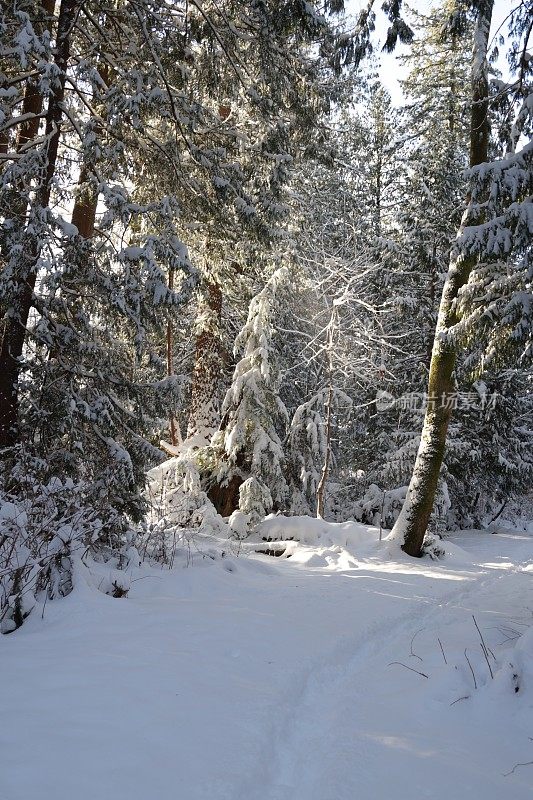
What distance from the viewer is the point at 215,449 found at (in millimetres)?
12008

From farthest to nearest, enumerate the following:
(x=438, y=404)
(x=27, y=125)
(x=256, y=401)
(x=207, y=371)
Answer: (x=207, y=371) < (x=256, y=401) < (x=438, y=404) < (x=27, y=125)

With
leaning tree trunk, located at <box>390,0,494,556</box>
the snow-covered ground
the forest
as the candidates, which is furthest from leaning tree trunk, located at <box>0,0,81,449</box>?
leaning tree trunk, located at <box>390,0,494,556</box>

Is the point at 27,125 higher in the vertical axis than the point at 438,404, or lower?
higher

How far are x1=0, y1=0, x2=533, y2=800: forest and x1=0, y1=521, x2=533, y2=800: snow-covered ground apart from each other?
0.02 meters

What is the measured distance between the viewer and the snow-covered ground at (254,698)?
2.48 meters

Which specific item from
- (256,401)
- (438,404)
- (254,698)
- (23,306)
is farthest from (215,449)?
(254,698)

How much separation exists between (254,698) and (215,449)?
28.8ft

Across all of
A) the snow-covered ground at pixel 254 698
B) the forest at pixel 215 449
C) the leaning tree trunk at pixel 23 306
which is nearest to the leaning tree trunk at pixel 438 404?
the forest at pixel 215 449

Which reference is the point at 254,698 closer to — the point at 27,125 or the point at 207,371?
the point at 27,125

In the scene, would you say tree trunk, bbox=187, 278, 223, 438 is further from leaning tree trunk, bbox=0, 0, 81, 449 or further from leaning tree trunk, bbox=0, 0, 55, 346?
leaning tree trunk, bbox=0, 0, 81, 449

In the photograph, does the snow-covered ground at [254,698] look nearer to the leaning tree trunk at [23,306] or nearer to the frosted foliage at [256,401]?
the leaning tree trunk at [23,306]

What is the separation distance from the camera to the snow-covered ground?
2.48m

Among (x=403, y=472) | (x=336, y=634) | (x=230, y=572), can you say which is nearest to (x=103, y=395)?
(x=230, y=572)

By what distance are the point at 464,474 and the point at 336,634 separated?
41.8 feet
